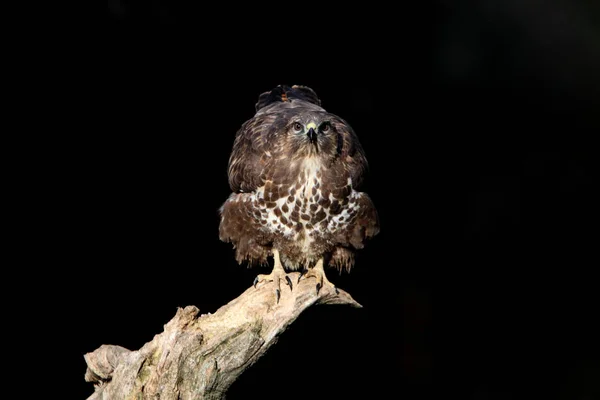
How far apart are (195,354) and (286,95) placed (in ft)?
6.15

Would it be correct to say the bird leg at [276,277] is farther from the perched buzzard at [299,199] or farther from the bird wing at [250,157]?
the bird wing at [250,157]

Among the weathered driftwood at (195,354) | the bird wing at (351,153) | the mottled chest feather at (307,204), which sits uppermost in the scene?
the bird wing at (351,153)

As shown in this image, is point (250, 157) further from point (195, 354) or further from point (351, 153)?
point (195, 354)

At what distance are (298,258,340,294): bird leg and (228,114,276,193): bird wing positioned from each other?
0.52 meters

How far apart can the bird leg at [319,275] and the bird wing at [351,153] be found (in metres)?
0.46

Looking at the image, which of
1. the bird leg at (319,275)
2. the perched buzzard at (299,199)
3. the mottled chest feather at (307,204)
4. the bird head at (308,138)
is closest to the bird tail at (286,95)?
the perched buzzard at (299,199)

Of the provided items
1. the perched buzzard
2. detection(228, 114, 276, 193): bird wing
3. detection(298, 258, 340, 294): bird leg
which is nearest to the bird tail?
detection(228, 114, 276, 193): bird wing

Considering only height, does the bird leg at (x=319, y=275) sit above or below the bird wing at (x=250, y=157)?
below

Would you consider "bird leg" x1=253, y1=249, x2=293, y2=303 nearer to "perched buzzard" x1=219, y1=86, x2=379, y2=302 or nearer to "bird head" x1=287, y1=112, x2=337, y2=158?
"perched buzzard" x1=219, y1=86, x2=379, y2=302

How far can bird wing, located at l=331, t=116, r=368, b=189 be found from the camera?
4482 millimetres

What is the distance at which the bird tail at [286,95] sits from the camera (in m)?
5.17

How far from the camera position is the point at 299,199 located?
4.35 m

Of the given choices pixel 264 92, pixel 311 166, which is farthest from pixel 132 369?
pixel 264 92

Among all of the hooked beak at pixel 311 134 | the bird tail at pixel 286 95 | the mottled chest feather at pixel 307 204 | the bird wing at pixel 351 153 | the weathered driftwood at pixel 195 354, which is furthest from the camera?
the bird tail at pixel 286 95
